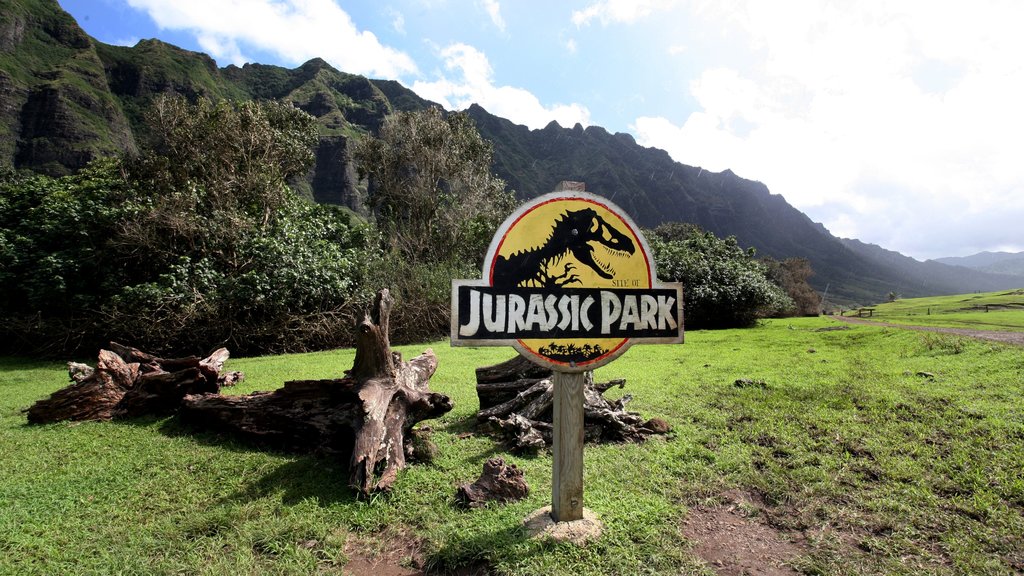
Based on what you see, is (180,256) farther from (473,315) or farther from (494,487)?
(473,315)

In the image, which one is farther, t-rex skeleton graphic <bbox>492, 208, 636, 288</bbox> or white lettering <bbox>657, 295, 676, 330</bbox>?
white lettering <bbox>657, 295, 676, 330</bbox>

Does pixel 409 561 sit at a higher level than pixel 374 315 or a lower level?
lower

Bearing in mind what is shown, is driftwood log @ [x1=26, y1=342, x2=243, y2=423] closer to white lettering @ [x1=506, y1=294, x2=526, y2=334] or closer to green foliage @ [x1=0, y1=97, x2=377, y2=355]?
white lettering @ [x1=506, y1=294, x2=526, y2=334]

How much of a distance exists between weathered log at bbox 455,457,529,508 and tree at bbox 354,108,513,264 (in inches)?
639

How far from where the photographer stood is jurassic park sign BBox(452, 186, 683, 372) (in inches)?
115

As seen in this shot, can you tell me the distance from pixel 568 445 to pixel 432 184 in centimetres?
2124

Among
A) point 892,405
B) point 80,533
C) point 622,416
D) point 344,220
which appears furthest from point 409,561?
point 344,220

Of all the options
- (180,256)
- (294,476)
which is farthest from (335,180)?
(294,476)

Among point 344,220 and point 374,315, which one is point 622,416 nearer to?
point 374,315

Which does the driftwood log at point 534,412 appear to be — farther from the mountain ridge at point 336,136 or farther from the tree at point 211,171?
the mountain ridge at point 336,136

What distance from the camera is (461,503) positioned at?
3.42m

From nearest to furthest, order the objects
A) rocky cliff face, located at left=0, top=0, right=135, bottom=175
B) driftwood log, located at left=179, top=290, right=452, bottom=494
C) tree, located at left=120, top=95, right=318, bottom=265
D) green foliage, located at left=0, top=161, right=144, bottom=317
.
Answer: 1. driftwood log, located at left=179, top=290, right=452, bottom=494
2. green foliage, located at left=0, top=161, right=144, bottom=317
3. tree, located at left=120, top=95, right=318, bottom=265
4. rocky cliff face, located at left=0, top=0, right=135, bottom=175

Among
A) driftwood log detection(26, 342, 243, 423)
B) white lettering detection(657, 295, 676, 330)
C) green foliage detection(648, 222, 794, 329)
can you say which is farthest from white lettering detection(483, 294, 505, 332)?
green foliage detection(648, 222, 794, 329)

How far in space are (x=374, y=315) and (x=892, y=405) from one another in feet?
20.7
